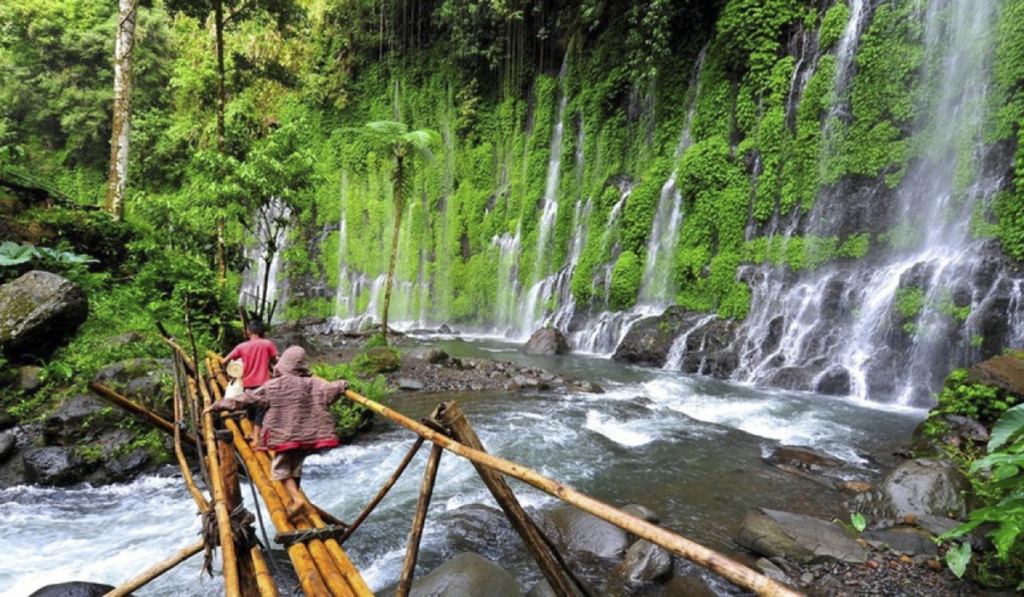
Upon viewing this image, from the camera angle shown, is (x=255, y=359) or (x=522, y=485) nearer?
(x=255, y=359)

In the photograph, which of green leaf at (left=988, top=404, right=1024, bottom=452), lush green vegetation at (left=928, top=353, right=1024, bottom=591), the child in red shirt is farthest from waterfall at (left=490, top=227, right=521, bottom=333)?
green leaf at (left=988, top=404, right=1024, bottom=452)

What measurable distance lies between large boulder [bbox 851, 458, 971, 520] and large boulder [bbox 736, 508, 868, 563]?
0.89m

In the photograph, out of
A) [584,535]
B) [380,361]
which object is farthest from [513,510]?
[380,361]

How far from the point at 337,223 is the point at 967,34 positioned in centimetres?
2926

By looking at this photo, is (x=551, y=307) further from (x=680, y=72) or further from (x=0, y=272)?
(x=0, y=272)

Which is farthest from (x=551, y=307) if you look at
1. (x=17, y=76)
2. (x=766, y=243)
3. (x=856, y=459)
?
(x=17, y=76)

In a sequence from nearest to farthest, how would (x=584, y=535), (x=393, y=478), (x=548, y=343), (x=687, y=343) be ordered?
(x=393, y=478) → (x=584, y=535) → (x=687, y=343) → (x=548, y=343)

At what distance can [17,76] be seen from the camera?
2602cm

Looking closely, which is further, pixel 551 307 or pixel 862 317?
pixel 551 307

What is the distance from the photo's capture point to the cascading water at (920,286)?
428 inches

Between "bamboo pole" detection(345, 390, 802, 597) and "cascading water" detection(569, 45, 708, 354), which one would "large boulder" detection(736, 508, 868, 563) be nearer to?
"bamboo pole" detection(345, 390, 802, 597)

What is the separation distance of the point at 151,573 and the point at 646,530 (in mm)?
2604

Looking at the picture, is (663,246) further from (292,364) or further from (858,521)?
(292,364)

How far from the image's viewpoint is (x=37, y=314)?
23.8 feet
